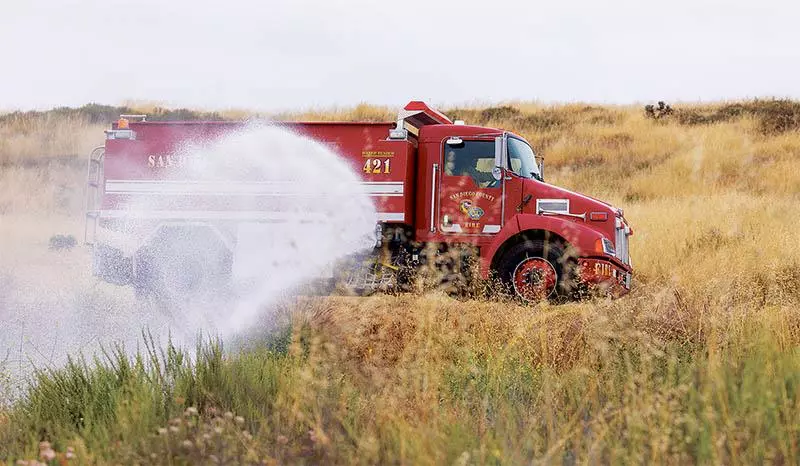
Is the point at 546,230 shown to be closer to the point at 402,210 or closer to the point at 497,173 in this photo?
the point at 497,173

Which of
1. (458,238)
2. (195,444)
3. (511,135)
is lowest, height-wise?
(195,444)

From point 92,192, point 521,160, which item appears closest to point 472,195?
point 521,160

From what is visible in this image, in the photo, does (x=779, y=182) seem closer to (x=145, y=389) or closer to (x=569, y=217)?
(x=569, y=217)

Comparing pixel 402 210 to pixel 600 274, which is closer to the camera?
pixel 600 274

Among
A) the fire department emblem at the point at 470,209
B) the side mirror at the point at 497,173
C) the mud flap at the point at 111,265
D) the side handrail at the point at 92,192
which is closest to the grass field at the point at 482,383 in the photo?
the fire department emblem at the point at 470,209

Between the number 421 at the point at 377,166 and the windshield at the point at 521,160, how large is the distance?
158cm

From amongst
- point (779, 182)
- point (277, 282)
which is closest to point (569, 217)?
point (277, 282)

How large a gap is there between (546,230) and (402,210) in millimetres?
1818

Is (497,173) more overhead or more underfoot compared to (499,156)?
more underfoot

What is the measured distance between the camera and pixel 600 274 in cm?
1196

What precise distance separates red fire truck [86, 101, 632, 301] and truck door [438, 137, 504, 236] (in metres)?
0.01

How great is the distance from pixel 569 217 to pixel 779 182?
12846mm

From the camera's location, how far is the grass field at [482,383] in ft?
16.8

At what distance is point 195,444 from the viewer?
17.4 feet
